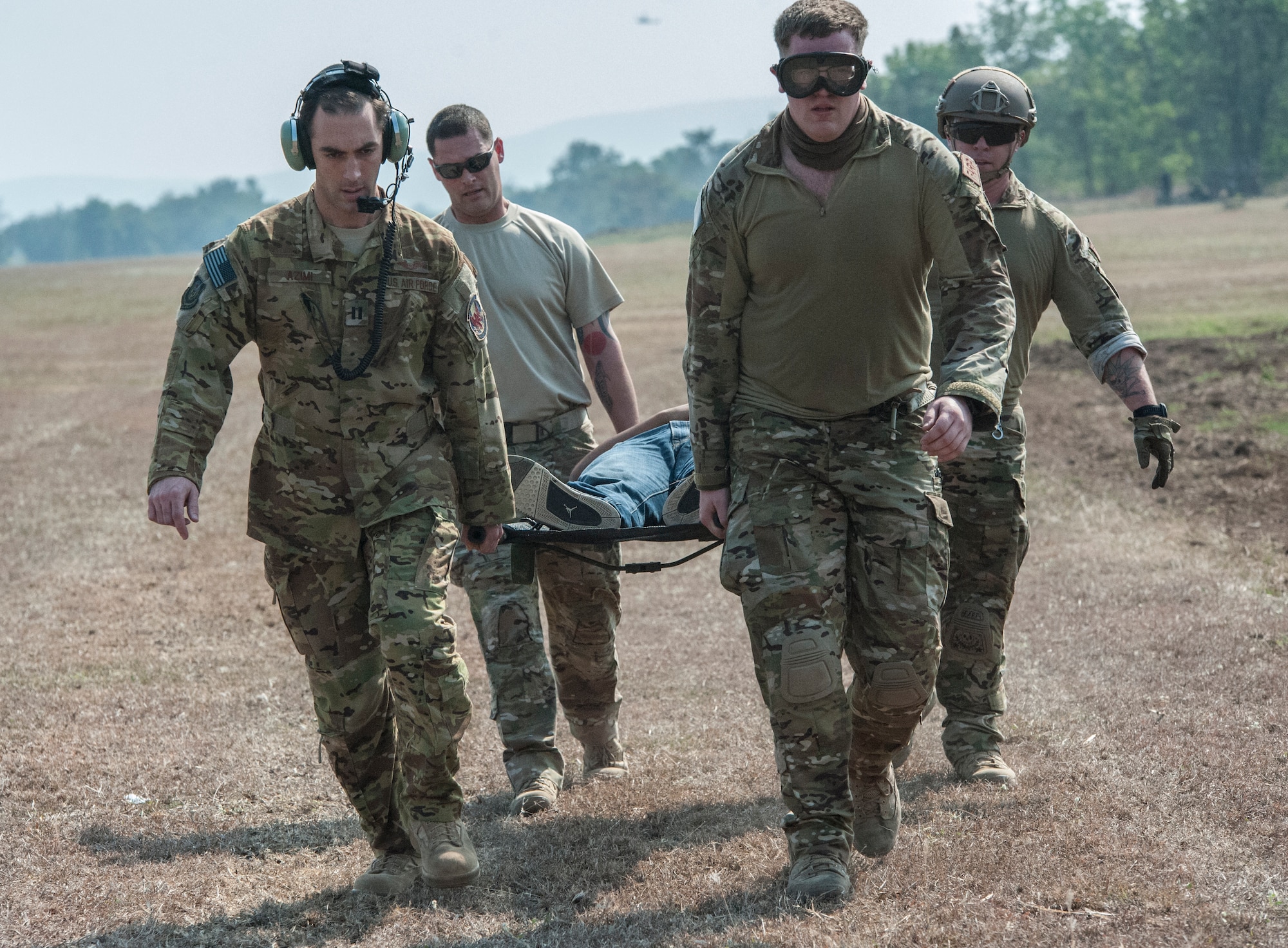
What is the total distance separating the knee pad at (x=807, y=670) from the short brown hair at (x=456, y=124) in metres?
2.73

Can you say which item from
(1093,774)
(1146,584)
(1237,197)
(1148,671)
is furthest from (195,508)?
(1237,197)

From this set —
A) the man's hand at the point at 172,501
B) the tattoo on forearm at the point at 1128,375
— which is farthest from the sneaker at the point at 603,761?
the tattoo on forearm at the point at 1128,375

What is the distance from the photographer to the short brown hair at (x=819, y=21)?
4.44 m

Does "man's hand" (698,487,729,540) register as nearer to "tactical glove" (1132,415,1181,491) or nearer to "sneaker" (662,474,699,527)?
"sneaker" (662,474,699,527)

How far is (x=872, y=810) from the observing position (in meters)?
4.84

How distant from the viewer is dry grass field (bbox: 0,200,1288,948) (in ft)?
14.8

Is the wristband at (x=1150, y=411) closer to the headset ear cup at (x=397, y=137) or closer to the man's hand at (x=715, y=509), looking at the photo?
the man's hand at (x=715, y=509)

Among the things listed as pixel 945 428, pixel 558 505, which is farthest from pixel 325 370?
pixel 945 428

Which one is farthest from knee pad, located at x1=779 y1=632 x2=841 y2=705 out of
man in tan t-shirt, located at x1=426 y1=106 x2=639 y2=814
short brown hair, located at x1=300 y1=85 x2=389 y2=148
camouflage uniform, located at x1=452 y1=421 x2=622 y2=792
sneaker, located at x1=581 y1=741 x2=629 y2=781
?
short brown hair, located at x1=300 y1=85 x2=389 y2=148

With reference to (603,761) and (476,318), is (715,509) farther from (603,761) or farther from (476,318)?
(603,761)

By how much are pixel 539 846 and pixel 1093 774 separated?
219cm

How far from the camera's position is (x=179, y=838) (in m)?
5.55

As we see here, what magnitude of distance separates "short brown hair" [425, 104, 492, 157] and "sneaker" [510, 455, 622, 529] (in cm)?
153

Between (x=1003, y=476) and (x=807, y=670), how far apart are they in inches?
67.2
